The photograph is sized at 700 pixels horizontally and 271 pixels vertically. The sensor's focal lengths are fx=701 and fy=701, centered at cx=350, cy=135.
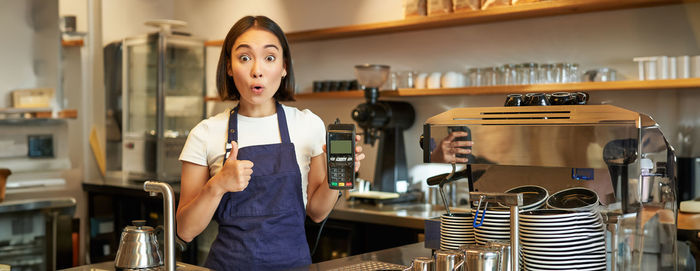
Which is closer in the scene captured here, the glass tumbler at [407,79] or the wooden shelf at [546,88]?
the wooden shelf at [546,88]

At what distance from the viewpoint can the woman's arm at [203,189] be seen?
169cm

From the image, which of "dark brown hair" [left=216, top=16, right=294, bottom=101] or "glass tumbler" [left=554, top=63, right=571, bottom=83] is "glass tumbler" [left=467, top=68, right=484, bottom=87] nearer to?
"glass tumbler" [left=554, top=63, right=571, bottom=83]

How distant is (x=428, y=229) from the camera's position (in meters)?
2.02

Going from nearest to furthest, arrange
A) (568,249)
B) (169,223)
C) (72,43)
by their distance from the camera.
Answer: (169,223) → (568,249) → (72,43)

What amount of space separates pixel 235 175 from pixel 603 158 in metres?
0.84

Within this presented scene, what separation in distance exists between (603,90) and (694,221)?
935mm

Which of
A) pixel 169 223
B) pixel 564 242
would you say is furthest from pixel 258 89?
pixel 564 242

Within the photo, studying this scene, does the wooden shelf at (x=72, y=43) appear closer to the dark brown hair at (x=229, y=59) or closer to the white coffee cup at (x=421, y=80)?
the white coffee cup at (x=421, y=80)

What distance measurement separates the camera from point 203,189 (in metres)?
1.80

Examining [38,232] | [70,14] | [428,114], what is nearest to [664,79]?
[428,114]

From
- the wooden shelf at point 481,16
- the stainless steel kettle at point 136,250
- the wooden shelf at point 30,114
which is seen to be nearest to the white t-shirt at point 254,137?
the stainless steel kettle at point 136,250

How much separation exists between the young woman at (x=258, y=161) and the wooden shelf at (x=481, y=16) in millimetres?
1570

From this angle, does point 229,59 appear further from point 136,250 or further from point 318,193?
point 136,250

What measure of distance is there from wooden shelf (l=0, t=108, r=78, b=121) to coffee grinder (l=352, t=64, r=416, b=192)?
2227 mm
